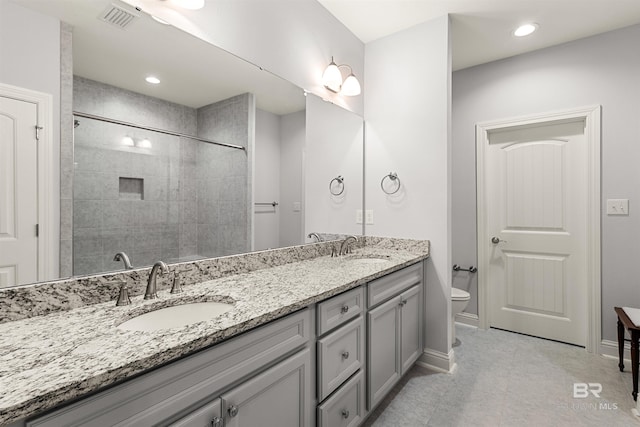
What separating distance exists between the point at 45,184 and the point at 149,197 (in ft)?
1.07

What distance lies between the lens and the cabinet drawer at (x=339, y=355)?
4.15 ft


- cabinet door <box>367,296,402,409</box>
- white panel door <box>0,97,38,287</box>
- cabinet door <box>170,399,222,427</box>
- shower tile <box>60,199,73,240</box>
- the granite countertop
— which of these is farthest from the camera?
cabinet door <box>367,296,402,409</box>

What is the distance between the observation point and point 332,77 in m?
2.21

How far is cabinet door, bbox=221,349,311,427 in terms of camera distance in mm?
911

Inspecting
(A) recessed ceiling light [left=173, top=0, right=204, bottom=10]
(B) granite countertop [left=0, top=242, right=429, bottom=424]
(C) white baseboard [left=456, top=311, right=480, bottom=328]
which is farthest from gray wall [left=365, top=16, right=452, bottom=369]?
(A) recessed ceiling light [left=173, top=0, right=204, bottom=10]

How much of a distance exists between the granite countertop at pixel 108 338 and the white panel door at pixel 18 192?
0.17 meters

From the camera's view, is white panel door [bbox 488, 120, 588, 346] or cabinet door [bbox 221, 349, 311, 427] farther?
white panel door [bbox 488, 120, 588, 346]

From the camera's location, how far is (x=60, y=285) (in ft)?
3.33

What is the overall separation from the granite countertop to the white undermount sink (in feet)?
0.09

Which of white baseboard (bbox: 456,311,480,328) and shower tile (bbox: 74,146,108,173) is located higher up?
shower tile (bbox: 74,146,108,173)

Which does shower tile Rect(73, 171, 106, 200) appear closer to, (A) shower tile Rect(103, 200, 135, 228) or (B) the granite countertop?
(A) shower tile Rect(103, 200, 135, 228)

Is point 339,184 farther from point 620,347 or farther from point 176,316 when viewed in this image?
point 620,347

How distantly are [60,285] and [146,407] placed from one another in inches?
22.8

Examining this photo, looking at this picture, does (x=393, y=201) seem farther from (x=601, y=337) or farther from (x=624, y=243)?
(x=601, y=337)
